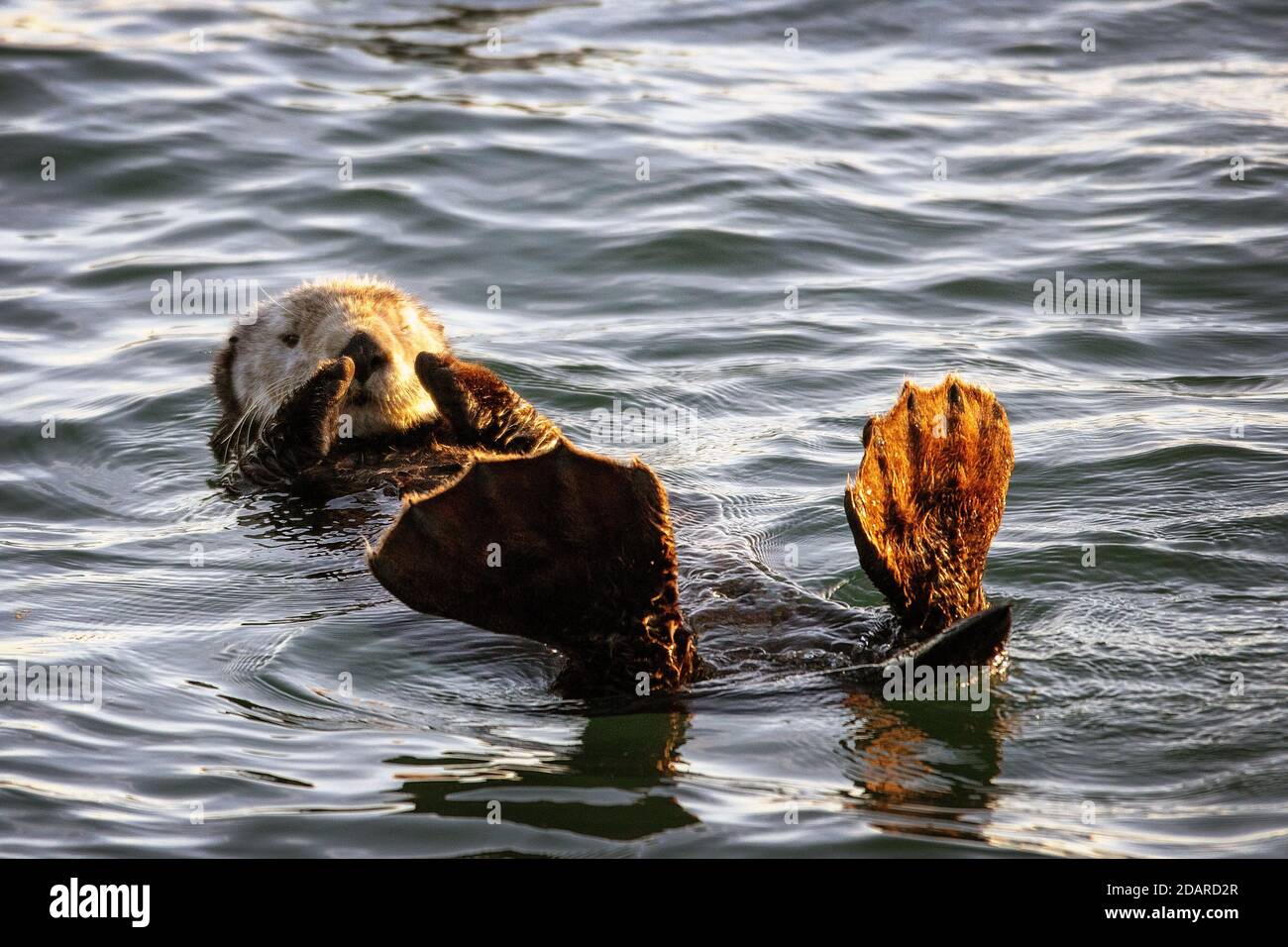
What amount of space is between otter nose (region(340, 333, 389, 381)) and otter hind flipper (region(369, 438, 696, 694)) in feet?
6.03

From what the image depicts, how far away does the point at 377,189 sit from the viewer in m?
8.89

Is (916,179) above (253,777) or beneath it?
above

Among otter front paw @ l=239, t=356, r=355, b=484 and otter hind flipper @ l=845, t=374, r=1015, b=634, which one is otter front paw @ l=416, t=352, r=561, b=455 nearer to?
otter front paw @ l=239, t=356, r=355, b=484

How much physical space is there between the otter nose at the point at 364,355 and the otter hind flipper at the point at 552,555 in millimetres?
1837

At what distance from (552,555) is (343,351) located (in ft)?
6.86

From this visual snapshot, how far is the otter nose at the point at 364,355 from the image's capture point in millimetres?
5027

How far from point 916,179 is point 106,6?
7.12m

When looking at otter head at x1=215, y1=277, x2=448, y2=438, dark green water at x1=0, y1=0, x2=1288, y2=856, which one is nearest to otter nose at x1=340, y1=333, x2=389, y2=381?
otter head at x1=215, y1=277, x2=448, y2=438

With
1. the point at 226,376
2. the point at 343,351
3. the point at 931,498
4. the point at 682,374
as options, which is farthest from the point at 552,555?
the point at 682,374

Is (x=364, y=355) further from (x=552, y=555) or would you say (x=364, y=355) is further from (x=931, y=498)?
(x=931, y=498)

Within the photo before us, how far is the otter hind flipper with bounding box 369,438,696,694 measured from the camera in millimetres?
3215

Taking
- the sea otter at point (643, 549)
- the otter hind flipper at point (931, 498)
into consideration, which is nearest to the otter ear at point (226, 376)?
the sea otter at point (643, 549)

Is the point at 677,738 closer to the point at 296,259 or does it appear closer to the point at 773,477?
the point at 773,477
